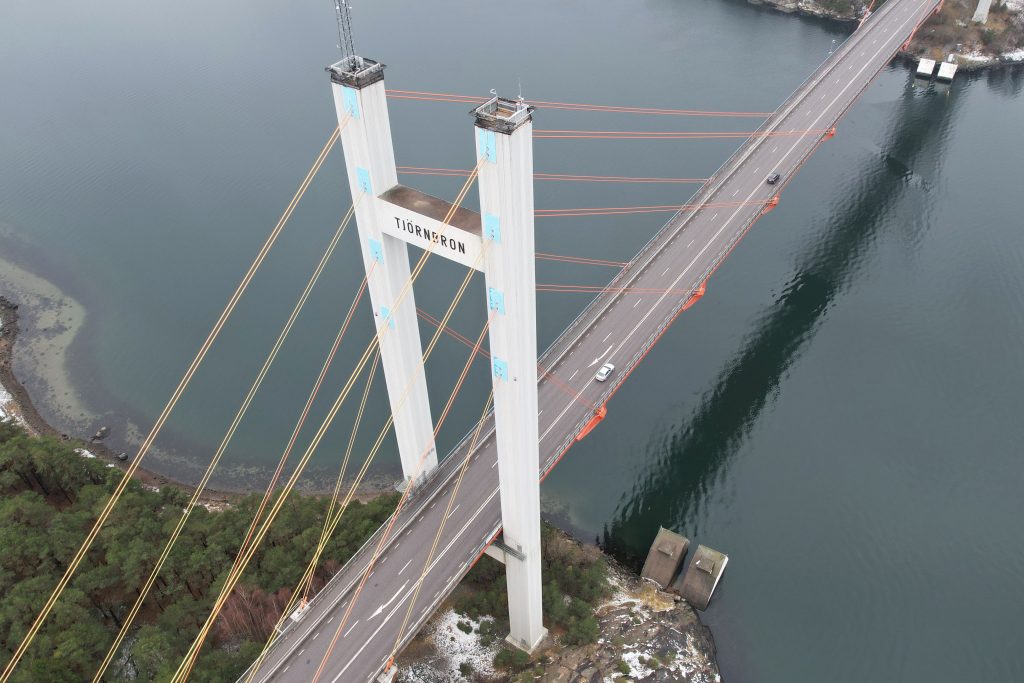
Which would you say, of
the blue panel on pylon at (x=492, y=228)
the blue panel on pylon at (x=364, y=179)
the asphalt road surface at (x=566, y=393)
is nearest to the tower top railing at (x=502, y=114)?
the blue panel on pylon at (x=492, y=228)

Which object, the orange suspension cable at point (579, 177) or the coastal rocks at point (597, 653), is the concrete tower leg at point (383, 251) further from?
the orange suspension cable at point (579, 177)

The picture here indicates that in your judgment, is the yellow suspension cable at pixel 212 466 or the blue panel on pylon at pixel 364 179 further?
the yellow suspension cable at pixel 212 466

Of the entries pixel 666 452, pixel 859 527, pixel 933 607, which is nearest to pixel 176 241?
pixel 666 452

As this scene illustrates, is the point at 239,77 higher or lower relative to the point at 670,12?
lower

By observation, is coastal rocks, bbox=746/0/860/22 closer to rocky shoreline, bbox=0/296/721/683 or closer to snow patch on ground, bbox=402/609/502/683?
rocky shoreline, bbox=0/296/721/683

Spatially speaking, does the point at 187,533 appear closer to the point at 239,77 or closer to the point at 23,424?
the point at 23,424
